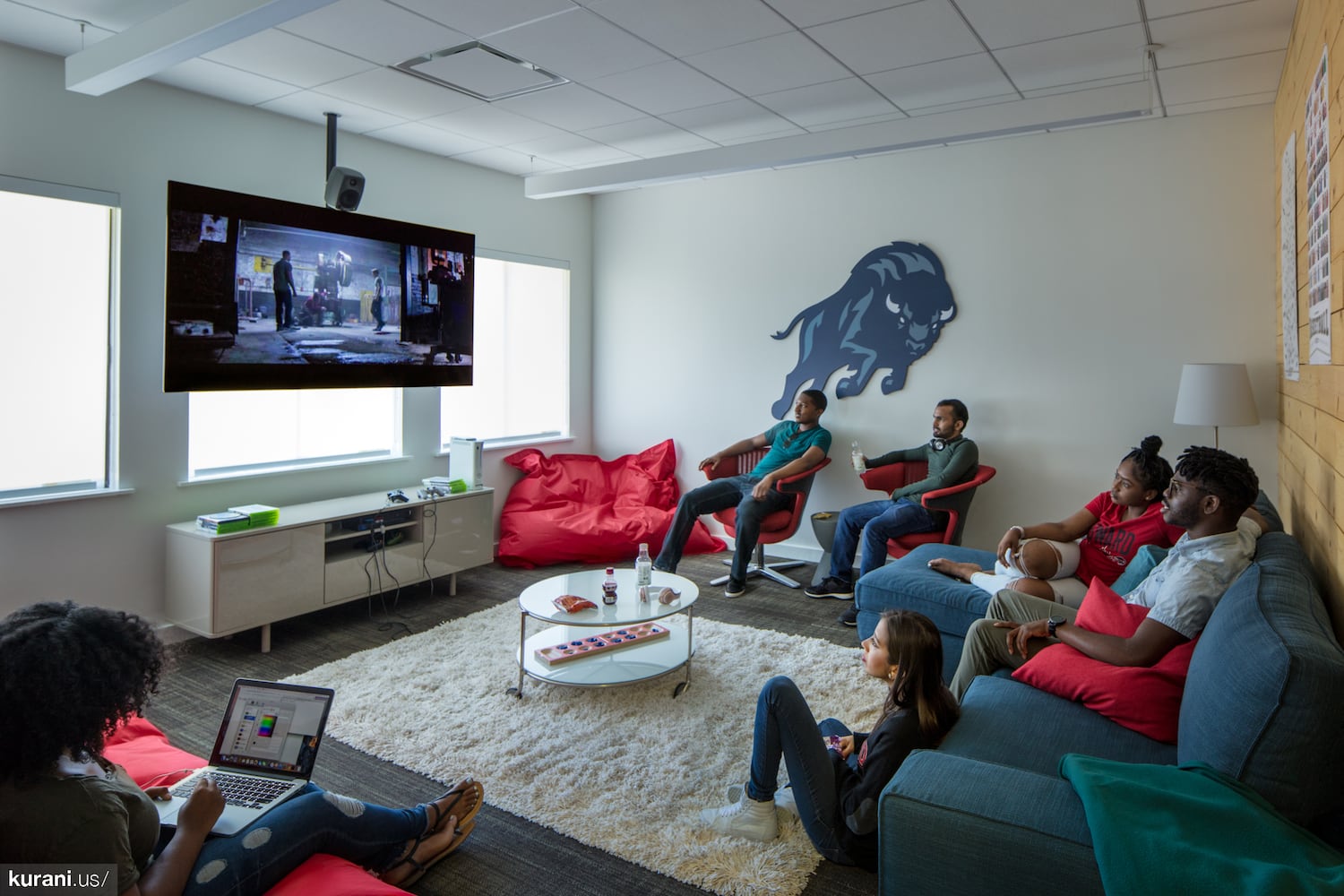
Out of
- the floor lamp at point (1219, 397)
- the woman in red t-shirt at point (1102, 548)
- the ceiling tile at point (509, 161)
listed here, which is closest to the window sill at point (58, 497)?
the ceiling tile at point (509, 161)

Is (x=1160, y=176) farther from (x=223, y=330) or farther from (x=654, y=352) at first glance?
(x=223, y=330)

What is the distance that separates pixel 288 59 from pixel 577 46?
4.39 feet

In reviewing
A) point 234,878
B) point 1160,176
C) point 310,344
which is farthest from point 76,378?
point 1160,176

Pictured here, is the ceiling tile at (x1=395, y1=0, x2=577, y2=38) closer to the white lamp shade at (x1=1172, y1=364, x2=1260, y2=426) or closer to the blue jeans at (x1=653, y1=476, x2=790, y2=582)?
the blue jeans at (x1=653, y1=476, x2=790, y2=582)

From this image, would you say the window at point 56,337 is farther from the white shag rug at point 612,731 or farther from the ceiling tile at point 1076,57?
the ceiling tile at point 1076,57

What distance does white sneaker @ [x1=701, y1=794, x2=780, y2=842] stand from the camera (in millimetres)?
2436

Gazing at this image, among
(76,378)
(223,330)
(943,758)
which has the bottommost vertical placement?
(943,758)

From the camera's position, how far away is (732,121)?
4.83 metres

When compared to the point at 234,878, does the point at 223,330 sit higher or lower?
higher

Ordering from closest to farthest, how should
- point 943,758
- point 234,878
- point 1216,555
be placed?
point 234,878, point 943,758, point 1216,555

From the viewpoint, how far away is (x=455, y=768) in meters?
2.91

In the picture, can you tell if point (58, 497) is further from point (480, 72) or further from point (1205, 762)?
point (1205, 762)

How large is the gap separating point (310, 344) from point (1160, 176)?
15.9ft

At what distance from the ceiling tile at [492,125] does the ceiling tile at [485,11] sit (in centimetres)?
110
